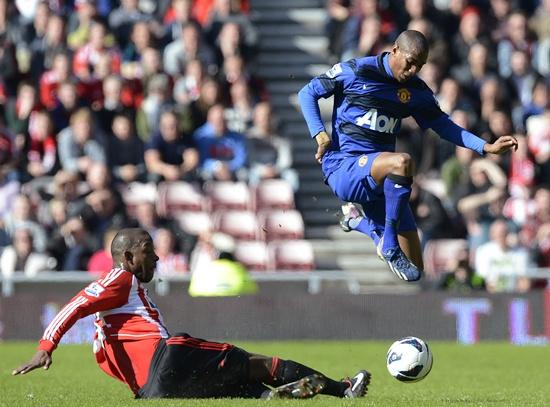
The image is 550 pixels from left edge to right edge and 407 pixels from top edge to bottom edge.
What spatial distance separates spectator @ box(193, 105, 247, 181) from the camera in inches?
776

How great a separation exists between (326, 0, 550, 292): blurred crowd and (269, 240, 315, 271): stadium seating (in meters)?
1.57

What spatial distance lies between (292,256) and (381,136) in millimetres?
7332

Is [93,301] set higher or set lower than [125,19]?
lower

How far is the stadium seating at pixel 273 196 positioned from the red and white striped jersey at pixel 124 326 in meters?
9.42

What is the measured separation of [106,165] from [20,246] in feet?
5.55

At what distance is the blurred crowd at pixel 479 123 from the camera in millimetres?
19047

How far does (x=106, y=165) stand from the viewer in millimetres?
19094

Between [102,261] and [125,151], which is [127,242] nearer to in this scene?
[102,261]

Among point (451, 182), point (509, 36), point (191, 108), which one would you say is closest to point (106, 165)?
point (191, 108)

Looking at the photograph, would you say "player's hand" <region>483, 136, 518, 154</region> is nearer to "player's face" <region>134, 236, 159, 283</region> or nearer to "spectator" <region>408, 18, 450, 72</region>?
"player's face" <region>134, 236, 159, 283</region>

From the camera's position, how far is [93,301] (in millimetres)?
9664

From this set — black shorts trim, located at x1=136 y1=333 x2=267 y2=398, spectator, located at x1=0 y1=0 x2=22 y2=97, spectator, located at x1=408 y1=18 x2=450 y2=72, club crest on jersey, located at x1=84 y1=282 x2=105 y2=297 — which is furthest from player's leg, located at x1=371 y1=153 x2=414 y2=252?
spectator, located at x1=408 y1=18 x2=450 y2=72

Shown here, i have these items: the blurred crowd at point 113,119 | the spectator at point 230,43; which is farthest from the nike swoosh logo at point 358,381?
the spectator at point 230,43

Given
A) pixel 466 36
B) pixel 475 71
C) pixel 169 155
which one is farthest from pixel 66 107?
pixel 466 36
